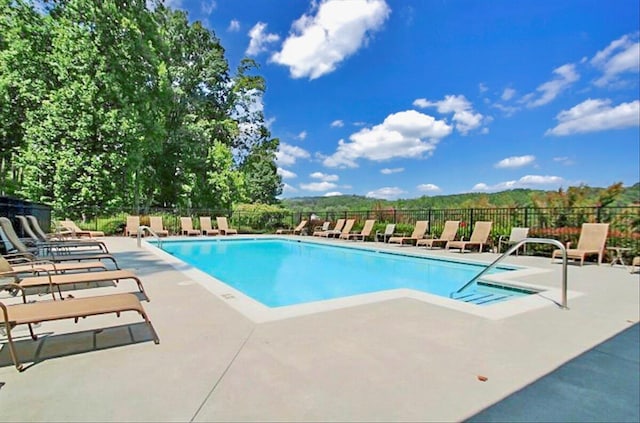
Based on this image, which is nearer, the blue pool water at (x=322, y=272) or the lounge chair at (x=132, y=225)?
the blue pool water at (x=322, y=272)

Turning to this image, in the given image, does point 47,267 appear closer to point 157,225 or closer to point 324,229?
point 157,225

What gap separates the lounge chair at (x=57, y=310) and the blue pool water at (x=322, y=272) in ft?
10.3

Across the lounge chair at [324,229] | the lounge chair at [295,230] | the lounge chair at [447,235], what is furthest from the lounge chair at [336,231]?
the lounge chair at [447,235]

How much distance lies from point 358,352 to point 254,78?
89.9 feet

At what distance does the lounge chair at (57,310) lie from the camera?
2.34m

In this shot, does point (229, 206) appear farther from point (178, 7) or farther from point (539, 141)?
point (539, 141)

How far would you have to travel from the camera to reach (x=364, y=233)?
45.6 feet

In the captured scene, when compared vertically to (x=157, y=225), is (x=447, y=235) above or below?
above

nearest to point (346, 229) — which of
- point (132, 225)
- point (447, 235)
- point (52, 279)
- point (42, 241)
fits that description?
point (447, 235)

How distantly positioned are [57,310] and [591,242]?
31.1ft

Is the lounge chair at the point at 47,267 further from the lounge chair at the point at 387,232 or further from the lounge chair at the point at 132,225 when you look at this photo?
the lounge chair at the point at 387,232

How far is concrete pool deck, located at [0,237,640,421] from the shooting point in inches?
75.7

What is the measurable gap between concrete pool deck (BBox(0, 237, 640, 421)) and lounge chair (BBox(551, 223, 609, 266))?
3.90 m

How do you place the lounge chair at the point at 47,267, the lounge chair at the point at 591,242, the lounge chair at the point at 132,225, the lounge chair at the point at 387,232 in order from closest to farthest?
the lounge chair at the point at 47,267
the lounge chair at the point at 591,242
the lounge chair at the point at 387,232
the lounge chair at the point at 132,225
